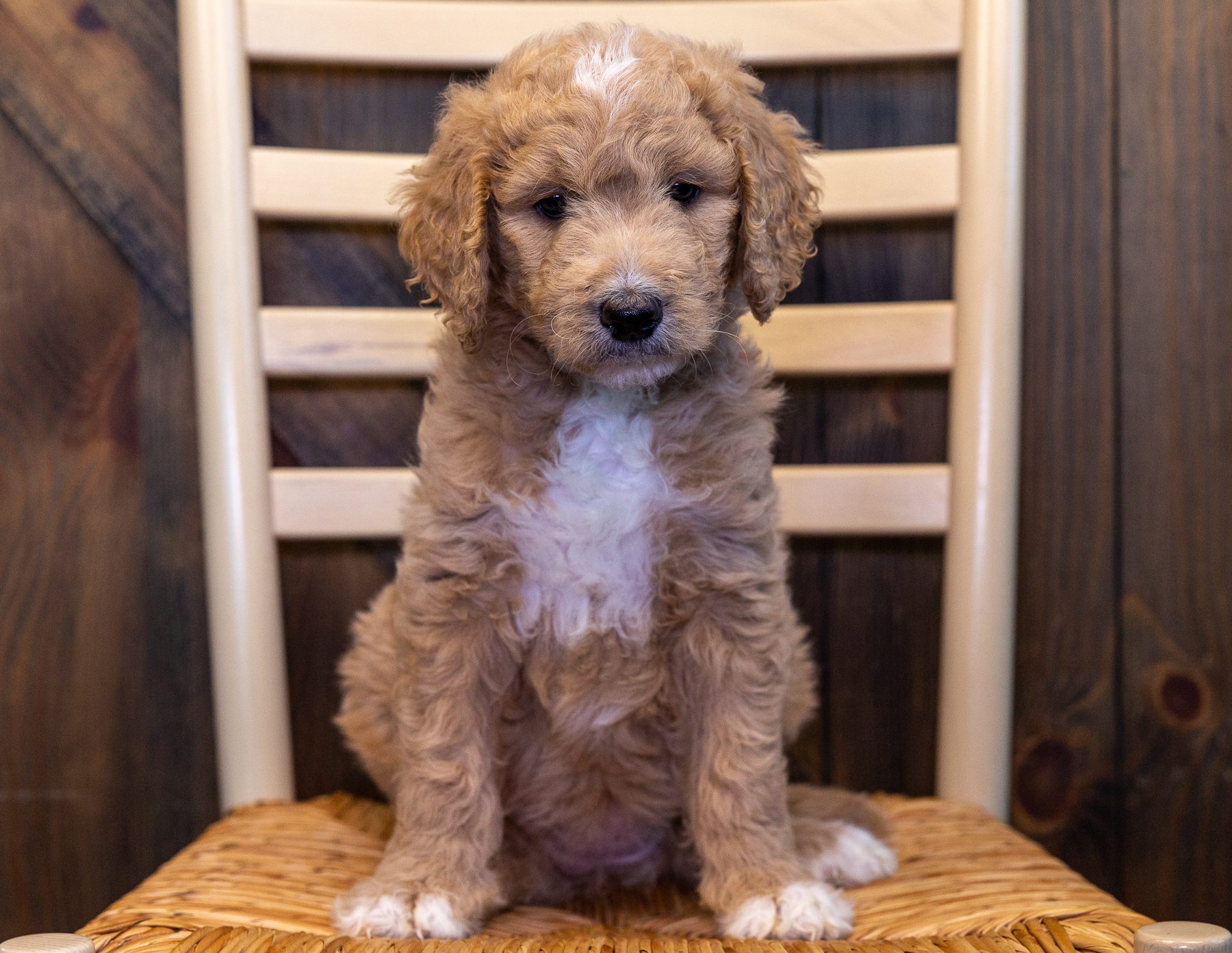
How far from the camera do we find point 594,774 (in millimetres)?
1465

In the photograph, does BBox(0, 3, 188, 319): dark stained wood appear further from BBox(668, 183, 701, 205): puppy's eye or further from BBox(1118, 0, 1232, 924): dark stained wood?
BBox(1118, 0, 1232, 924): dark stained wood

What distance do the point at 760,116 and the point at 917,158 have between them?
1.43 feet

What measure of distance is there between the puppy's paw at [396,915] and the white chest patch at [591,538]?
0.32 metres

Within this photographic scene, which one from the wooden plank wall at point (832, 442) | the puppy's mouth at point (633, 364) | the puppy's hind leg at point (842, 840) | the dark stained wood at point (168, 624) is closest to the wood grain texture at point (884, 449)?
the wooden plank wall at point (832, 442)

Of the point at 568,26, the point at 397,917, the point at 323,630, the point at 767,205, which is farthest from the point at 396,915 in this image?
the point at 568,26

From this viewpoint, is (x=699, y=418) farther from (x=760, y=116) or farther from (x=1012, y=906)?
(x=1012, y=906)

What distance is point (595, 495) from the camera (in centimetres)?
135

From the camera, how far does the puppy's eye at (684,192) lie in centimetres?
136

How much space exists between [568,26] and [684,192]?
1.75 feet

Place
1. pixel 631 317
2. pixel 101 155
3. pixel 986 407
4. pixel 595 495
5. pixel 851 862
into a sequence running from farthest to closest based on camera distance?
pixel 101 155, pixel 986 407, pixel 851 862, pixel 595 495, pixel 631 317

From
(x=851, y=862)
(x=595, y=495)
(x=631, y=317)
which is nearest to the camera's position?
(x=631, y=317)

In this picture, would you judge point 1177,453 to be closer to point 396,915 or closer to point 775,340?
point 775,340

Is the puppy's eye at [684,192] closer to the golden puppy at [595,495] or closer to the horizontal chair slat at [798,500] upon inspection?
the golden puppy at [595,495]

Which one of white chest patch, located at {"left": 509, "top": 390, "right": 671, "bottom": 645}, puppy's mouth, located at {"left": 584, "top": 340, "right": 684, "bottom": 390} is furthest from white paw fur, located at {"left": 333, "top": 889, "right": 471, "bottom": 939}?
puppy's mouth, located at {"left": 584, "top": 340, "right": 684, "bottom": 390}
